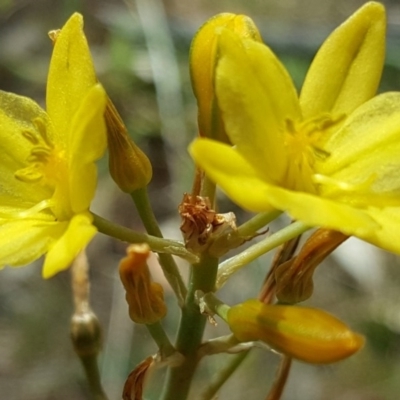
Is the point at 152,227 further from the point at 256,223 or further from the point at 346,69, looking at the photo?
the point at 346,69

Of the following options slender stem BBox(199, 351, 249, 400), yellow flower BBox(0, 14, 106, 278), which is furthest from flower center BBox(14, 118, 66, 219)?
slender stem BBox(199, 351, 249, 400)

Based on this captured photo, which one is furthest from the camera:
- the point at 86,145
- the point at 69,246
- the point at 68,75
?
the point at 68,75

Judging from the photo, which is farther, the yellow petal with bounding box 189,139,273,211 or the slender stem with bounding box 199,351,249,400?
the slender stem with bounding box 199,351,249,400

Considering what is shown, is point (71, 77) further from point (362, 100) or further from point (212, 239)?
point (362, 100)

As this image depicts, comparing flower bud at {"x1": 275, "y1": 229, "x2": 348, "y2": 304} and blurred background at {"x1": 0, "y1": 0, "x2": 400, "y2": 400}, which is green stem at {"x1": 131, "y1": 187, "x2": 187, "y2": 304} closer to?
flower bud at {"x1": 275, "y1": 229, "x2": 348, "y2": 304}

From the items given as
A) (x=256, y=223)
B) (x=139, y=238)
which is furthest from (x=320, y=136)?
(x=139, y=238)
